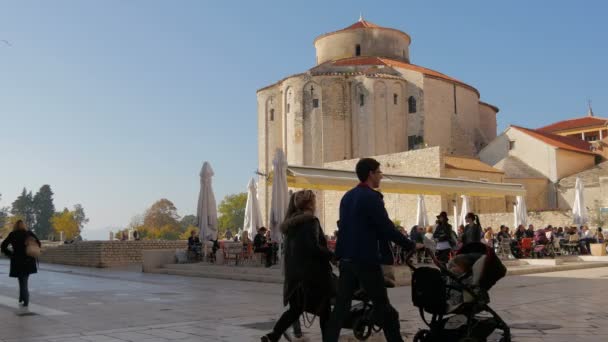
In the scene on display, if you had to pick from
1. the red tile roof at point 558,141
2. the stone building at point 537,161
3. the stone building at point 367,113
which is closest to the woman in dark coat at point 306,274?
the stone building at point 537,161

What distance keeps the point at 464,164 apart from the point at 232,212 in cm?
→ 5346

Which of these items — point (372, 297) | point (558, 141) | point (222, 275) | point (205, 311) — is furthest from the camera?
point (558, 141)

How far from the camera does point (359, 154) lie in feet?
171

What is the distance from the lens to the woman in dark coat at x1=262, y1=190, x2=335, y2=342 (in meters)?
5.22

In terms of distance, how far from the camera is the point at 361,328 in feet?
18.1

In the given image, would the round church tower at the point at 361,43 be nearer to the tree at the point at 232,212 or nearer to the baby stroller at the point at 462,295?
the tree at the point at 232,212

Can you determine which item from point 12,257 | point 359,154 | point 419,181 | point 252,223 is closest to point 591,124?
point 359,154

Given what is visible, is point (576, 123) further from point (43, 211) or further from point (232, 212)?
point (43, 211)

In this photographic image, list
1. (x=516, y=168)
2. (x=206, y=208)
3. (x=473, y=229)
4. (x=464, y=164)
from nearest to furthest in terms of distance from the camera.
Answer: (x=473, y=229) → (x=206, y=208) → (x=464, y=164) → (x=516, y=168)

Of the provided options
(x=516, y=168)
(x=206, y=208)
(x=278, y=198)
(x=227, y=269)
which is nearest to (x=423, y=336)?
(x=278, y=198)

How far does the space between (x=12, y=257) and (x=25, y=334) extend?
3136 mm

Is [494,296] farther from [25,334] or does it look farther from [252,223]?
[252,223]

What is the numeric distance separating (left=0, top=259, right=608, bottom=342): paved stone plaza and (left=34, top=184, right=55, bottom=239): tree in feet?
317

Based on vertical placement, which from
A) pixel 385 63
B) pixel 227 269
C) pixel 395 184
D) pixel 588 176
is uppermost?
pixel 385 63
